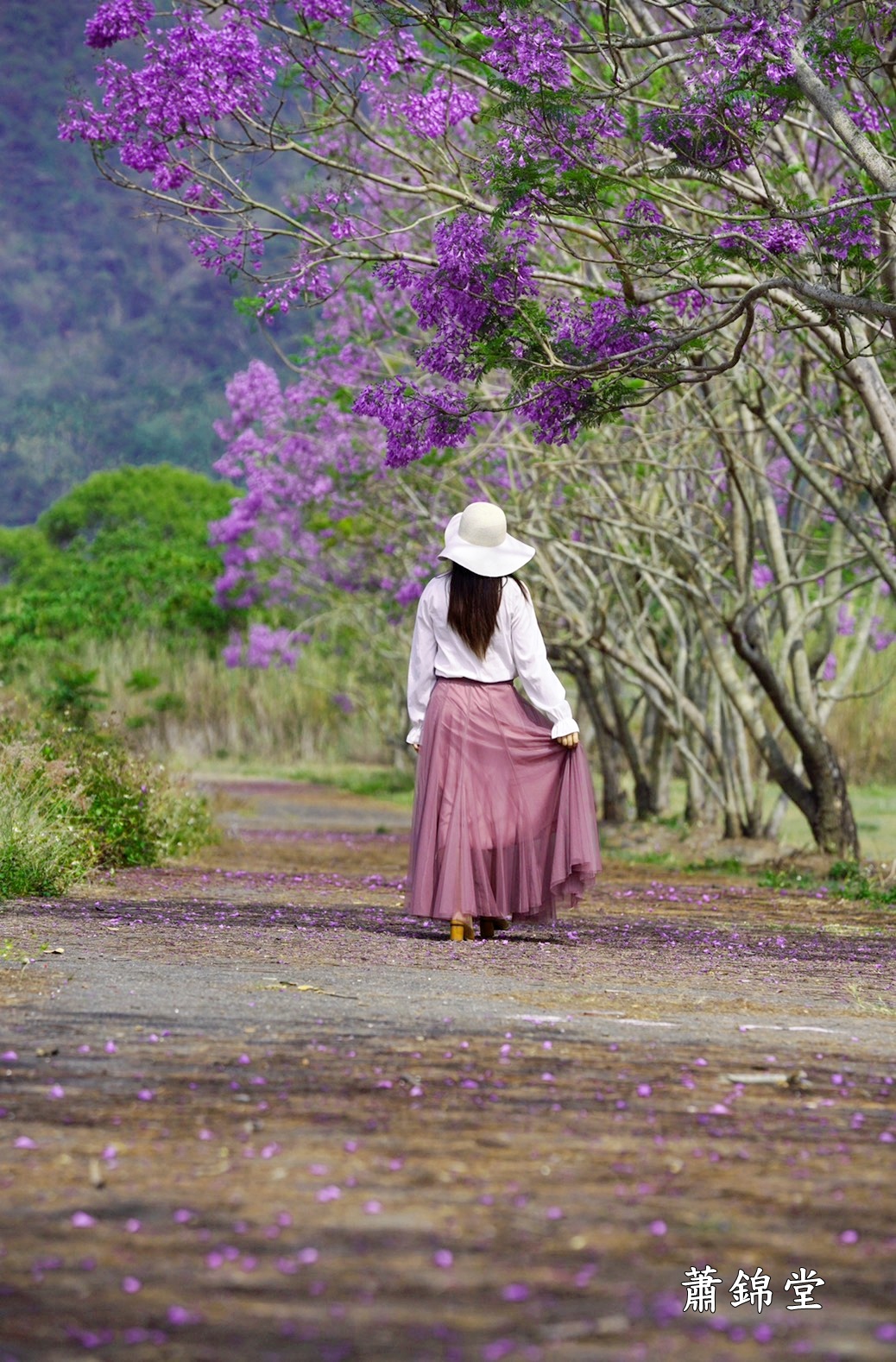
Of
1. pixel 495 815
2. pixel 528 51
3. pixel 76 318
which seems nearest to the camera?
pixel 528 51

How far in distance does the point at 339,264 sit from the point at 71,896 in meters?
10.8

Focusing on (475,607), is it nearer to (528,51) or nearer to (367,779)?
(528,51)

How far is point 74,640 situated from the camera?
114 feet

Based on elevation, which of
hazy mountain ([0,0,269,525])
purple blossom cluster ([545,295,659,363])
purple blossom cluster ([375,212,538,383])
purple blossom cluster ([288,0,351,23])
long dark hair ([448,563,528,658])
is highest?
hazy mountain ([0,0,269,525])

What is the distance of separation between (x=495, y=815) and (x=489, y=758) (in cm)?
25

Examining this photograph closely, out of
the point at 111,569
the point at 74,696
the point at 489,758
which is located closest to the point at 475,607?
the point at 489,758

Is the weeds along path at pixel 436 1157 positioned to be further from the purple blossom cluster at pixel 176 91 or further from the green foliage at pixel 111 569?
the green foliage at pixel 111 569

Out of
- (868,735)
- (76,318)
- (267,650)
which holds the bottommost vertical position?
(868,735)

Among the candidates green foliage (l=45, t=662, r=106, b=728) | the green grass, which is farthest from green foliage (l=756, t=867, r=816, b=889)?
the green grass

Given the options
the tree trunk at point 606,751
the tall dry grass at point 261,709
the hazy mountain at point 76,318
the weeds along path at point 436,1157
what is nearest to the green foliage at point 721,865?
the tree trunk at point 606,751

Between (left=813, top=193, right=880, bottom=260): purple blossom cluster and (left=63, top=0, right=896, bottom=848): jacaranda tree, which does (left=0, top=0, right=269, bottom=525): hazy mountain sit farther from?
(left=813, top=193, right=880, bottom=260): purple blossom cluster

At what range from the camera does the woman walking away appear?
26.0ft

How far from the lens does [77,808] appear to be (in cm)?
1070

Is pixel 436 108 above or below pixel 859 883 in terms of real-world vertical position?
above
